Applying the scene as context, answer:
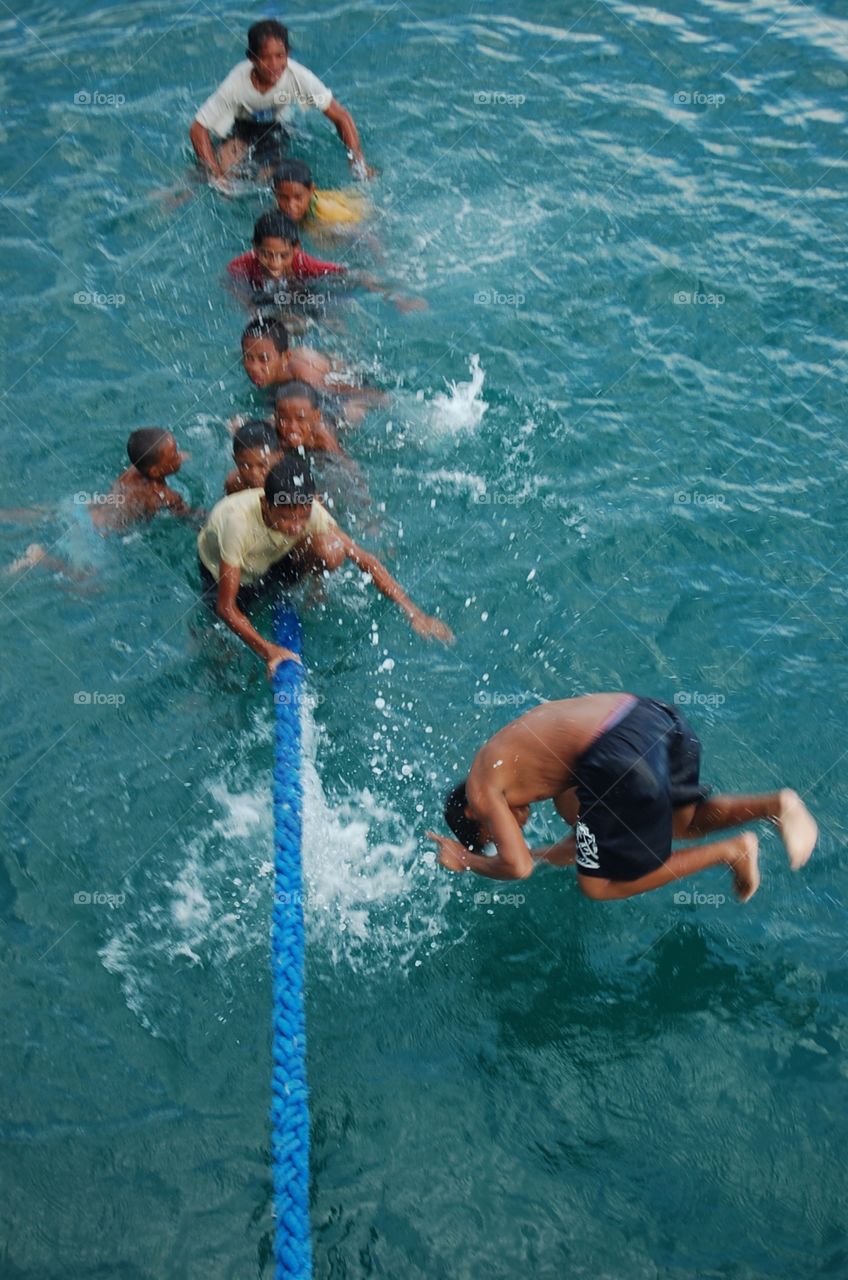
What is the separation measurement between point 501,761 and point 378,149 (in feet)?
20.7

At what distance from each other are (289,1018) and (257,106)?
277 inches

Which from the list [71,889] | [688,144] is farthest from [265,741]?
[688,144]

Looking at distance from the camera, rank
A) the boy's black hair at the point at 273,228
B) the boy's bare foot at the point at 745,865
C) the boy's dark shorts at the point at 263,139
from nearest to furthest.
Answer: the boy's bare foot at the point at 745,865 < the boy's black hair at the point at 273,228 < the boy's dark shorts at the point at 263,139

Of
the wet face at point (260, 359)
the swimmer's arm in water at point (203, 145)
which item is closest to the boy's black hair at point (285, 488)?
the wet face at point (260, 359)

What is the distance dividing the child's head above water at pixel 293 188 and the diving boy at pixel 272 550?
9.32 feet

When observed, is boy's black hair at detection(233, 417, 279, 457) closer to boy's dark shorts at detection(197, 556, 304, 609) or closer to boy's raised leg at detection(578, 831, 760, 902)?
boy's dark shorts at detection(197, 556, 304, 609)

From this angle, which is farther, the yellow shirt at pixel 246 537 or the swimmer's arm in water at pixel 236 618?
the yellow shirt at pixel 246 537

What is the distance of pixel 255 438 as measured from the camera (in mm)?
5719

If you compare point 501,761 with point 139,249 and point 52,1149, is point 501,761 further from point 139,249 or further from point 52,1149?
point 139,249

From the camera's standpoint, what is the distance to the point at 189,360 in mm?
7242

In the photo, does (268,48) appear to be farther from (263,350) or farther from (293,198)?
(263,350)

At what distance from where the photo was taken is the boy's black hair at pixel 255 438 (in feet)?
18.7

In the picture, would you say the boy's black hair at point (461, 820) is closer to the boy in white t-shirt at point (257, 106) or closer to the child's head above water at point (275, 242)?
the child's head above water at point (275, 242)

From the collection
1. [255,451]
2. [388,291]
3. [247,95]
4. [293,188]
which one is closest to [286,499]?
[255,451]
